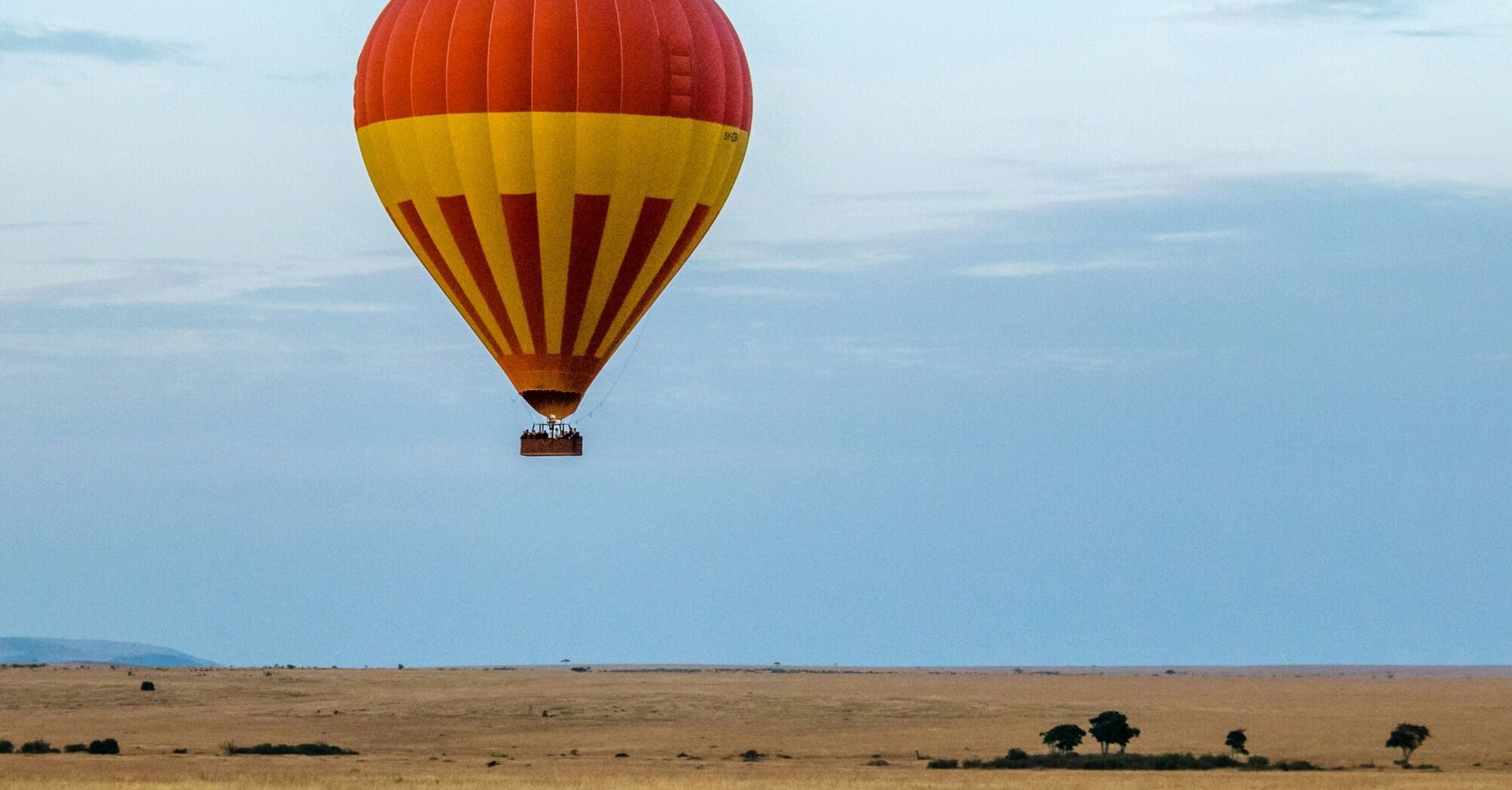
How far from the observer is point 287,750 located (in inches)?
2285

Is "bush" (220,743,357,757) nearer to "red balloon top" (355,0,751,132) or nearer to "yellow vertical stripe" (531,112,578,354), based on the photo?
"yellow vertical stripe" (531,112,578,354)

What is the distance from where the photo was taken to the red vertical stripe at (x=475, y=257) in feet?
116

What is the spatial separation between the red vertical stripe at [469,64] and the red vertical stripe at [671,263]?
4405mm

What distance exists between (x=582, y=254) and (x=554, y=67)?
326cm

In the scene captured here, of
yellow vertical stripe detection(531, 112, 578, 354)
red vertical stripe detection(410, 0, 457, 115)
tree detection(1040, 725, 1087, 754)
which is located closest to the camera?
yellow vertical stripe detection(531, 112, 578, 354)

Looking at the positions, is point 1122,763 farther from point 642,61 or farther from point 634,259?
point 642,61

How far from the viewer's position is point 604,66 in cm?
3434

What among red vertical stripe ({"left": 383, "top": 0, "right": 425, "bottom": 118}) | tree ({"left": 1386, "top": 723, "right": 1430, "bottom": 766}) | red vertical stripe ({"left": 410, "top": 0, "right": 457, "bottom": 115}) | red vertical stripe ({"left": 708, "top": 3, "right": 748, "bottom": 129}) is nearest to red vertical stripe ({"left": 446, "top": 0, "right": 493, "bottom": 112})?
red vertical stripe ({"left": 410, "top": 0, "right": 457, "bottom": 115})

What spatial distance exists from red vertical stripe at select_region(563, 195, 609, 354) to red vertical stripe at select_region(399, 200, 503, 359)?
148 centimetres

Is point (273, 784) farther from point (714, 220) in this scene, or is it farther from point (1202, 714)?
point (1202, 714)

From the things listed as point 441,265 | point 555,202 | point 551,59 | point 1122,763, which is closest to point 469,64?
point 551,59

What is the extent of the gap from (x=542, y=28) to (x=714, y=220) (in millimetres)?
5363

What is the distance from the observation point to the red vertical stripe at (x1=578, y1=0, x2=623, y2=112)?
3431 centimetres

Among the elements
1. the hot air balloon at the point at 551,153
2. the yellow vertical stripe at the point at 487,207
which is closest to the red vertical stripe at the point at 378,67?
the hot air balloon at the point at 551,153
